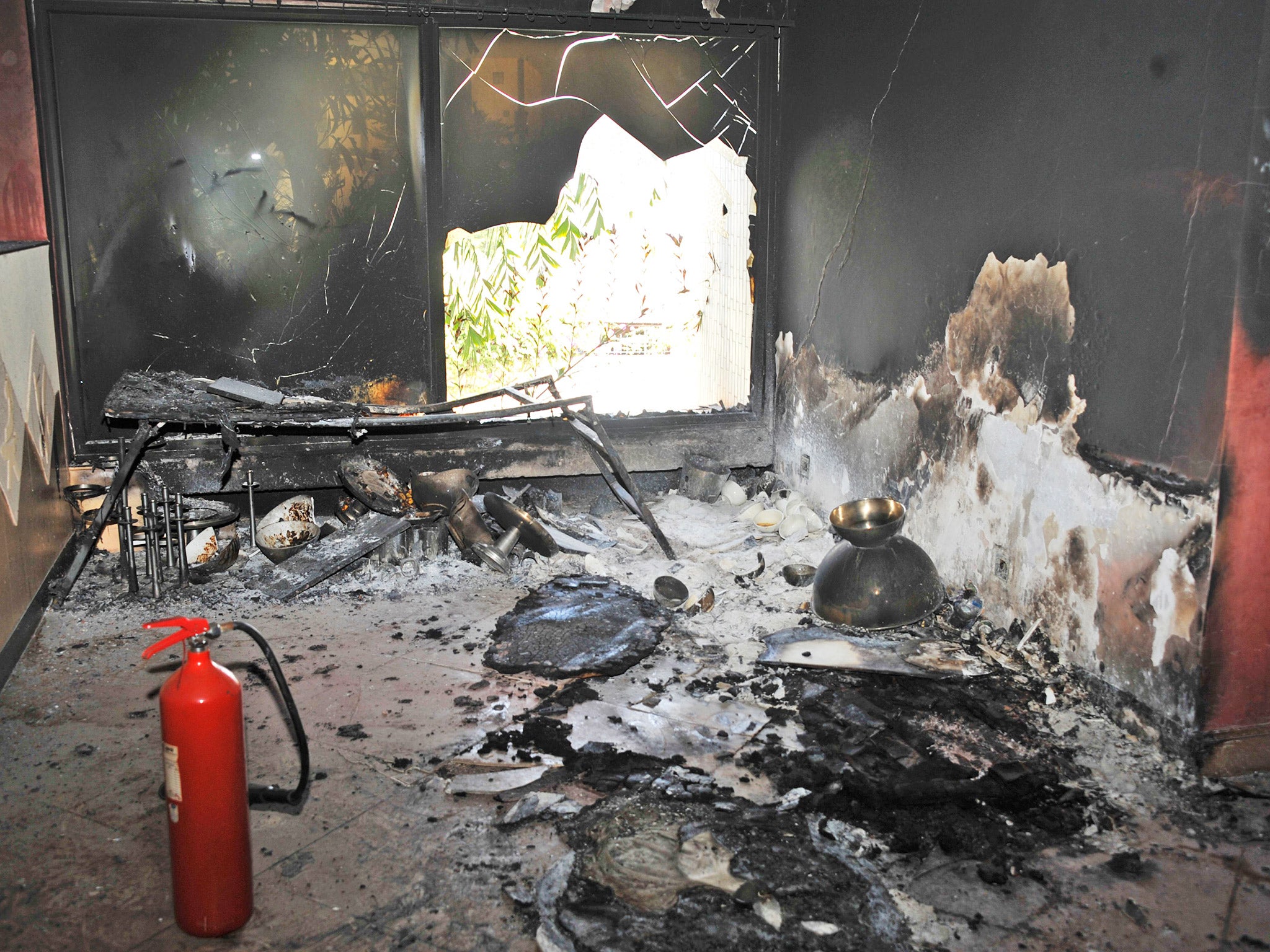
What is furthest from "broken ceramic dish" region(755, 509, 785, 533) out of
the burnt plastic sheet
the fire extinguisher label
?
the fire extinguisher label

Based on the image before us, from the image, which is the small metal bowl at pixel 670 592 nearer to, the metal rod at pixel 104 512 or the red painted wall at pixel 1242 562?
the red painted wall at pixel 1242 562

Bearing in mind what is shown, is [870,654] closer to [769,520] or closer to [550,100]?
[769,520]

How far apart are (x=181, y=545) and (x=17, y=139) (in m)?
2.33

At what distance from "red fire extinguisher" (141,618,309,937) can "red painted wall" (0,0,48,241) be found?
385cm

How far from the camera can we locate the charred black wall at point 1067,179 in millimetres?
2982

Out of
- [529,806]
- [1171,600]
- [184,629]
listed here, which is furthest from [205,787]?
[1171,600]

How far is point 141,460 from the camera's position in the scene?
5328 mm

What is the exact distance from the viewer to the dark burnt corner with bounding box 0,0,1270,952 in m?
2.65

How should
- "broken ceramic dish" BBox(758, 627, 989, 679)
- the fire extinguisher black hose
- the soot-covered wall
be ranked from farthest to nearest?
Result: "broken ceramic dish" BBox(758, 627, 989, 679)
the soot-covered wall
the fire extinguisher black hose

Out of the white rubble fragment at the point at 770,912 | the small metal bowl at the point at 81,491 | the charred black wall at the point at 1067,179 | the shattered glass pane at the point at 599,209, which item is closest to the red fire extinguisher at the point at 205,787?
the white rubble fragment at the point at 770,912

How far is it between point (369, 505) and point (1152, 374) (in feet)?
12.7

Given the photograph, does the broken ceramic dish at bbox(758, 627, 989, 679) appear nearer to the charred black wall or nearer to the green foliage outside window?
the charred black wall

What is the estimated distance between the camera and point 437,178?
18.4 feet

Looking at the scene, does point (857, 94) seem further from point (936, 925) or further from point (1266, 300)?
point (936, 925)
